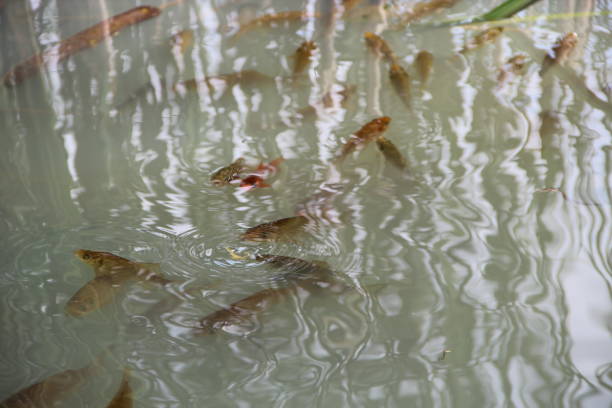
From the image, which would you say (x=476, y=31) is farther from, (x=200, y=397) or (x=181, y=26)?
(x=200, y=397)

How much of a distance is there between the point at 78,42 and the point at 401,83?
1.50 m

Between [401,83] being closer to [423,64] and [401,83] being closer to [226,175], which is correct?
[423,64]

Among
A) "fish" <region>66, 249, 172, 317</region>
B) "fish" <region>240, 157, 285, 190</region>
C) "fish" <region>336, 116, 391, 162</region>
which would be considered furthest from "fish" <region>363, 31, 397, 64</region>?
"fish" <region>66, 249, 172, 317</region>

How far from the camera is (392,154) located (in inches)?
73.4

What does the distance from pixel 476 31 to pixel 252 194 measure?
1544mm

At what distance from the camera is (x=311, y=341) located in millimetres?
1341

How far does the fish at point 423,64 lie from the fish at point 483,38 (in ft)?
0.71

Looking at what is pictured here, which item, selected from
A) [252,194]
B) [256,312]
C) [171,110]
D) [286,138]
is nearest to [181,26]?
[171,110]

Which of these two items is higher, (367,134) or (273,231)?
(367,134)

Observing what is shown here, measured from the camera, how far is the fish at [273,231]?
62.4 inches

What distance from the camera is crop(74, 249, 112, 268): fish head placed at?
1505 millimetres

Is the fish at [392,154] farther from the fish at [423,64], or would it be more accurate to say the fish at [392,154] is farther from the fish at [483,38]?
the fish at [483,38]

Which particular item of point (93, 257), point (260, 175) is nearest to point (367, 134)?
point (260, 175)

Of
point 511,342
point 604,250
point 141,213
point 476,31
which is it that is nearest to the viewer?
point 511,342
